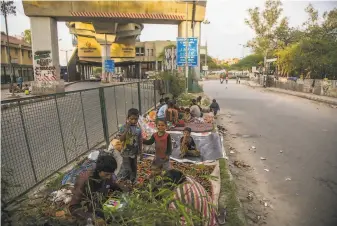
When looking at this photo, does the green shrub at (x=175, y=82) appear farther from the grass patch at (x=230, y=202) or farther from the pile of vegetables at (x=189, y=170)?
the grass patch at (x=230, y=202)

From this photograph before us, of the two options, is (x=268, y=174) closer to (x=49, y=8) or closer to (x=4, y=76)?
(x=49, y=8)

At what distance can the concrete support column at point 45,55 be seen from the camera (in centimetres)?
1958

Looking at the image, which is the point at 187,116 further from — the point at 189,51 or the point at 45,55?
the point at 45,55

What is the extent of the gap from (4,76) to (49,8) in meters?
18.7

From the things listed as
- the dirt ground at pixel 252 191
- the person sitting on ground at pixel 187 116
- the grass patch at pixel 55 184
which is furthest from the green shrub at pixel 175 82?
the grass patch at pixel 55 184

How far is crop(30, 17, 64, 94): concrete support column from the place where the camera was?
1958 cm

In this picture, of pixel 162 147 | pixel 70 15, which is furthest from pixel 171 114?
pixel 70 15

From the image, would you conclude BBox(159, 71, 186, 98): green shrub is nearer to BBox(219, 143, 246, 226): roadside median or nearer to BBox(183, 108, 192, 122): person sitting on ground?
BBox(183, 108, 192, 122): person sitting on ground

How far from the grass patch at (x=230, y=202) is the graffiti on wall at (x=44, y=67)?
18282mm

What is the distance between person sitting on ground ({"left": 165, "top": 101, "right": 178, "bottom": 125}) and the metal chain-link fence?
9.99 feet

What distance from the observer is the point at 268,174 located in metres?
6.01

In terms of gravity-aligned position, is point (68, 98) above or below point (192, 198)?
above

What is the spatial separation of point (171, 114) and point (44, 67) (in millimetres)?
14489

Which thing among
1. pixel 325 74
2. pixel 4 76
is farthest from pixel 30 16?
pixel 325 74
